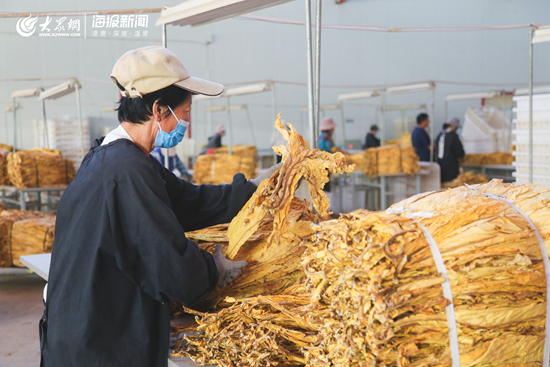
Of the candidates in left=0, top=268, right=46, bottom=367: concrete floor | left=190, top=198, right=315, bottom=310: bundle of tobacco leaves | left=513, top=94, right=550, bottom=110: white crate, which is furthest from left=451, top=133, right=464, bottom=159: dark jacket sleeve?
left=190, top=198, right=315, bottom=310: bundle of tobacco leaves

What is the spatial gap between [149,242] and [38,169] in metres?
5.44

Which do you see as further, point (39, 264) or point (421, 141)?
point (421, 141)

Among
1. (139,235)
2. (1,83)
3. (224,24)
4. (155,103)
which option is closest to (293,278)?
(139,235)

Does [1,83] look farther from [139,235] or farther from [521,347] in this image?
[521,347]

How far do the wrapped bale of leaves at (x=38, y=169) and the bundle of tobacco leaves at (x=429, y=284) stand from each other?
5.82 m

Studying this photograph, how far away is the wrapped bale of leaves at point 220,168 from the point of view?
21.9 feet

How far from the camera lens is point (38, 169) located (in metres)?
5.95

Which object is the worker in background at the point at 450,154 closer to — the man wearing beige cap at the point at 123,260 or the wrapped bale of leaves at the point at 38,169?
the wrapped bale of leaves at the point at 38,169

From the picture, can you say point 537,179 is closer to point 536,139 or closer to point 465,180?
point 536,139

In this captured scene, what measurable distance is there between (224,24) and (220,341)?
10921mm

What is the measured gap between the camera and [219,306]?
149cm
